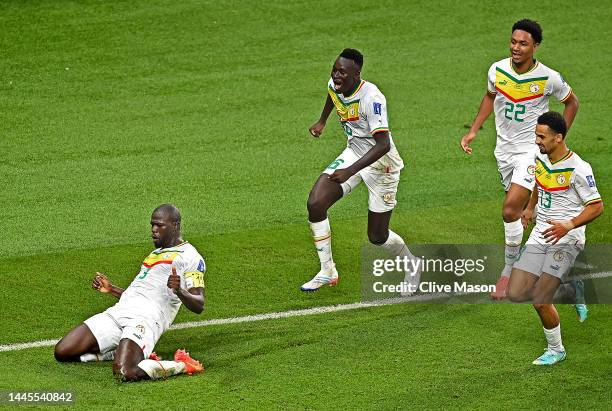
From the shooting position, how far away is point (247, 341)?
1248 centimetres

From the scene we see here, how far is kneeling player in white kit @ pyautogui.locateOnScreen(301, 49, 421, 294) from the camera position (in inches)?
526

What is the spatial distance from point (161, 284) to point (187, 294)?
66 cm

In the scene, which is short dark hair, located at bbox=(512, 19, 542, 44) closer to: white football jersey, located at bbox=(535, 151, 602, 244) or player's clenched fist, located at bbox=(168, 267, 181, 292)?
white football jersey, located at bbox=(535, 151, 602, 244)

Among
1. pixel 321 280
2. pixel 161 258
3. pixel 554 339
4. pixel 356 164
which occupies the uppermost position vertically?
pixel 356 164

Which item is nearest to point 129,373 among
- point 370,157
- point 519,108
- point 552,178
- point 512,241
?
point 370,157

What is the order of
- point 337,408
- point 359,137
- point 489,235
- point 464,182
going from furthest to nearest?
point 464,182, point 489,235, point 359,137, point 337,408

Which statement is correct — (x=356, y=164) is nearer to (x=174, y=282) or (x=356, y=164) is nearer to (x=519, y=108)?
(x=519, y=108)

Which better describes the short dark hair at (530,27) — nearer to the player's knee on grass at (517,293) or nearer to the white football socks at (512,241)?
the white football socks at (512,241)

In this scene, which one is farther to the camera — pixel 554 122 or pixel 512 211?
pixel 512 211

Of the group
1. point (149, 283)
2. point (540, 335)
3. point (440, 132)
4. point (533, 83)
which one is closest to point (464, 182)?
point (440, 132)

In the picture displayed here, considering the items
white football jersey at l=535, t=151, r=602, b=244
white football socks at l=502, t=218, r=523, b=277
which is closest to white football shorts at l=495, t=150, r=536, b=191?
white football socks at l=502, t=218, r=523, b=277

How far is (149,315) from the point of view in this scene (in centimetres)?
1173

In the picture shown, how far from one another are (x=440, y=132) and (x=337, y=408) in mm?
9411

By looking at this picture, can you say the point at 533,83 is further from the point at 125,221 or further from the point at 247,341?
A: the point at 125,221
